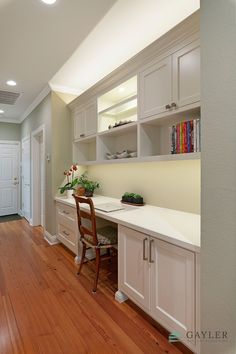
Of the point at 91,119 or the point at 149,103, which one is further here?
the point at 91,119

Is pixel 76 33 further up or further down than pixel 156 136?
further up

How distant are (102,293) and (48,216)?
2.01 meters

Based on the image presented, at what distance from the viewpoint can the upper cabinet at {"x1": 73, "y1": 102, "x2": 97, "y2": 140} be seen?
2996 millimetres

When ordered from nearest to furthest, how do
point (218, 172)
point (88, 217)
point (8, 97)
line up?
point (218, 172) < point (88, 217) < point (8, 97)

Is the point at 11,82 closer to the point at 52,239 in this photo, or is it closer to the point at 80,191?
the point at 80,191

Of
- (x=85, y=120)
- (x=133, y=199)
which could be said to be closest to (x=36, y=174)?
(x=85, y=120)

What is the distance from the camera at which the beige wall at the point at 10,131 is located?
5664 millimetres

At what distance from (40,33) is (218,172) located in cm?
226

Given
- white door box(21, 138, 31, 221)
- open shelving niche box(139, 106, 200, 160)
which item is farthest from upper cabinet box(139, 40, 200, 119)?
white door box(21, 138, 31, 221)

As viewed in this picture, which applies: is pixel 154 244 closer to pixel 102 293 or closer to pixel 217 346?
pixel 217 346

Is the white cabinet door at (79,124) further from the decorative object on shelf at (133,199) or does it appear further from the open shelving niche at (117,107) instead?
the decorative object on shelf at (133,199)

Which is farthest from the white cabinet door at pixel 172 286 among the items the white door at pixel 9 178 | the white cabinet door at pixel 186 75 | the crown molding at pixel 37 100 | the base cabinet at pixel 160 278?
the white door at pixel 9 178

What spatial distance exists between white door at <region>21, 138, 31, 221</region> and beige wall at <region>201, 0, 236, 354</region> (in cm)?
471

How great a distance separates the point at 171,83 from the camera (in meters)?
1.80
